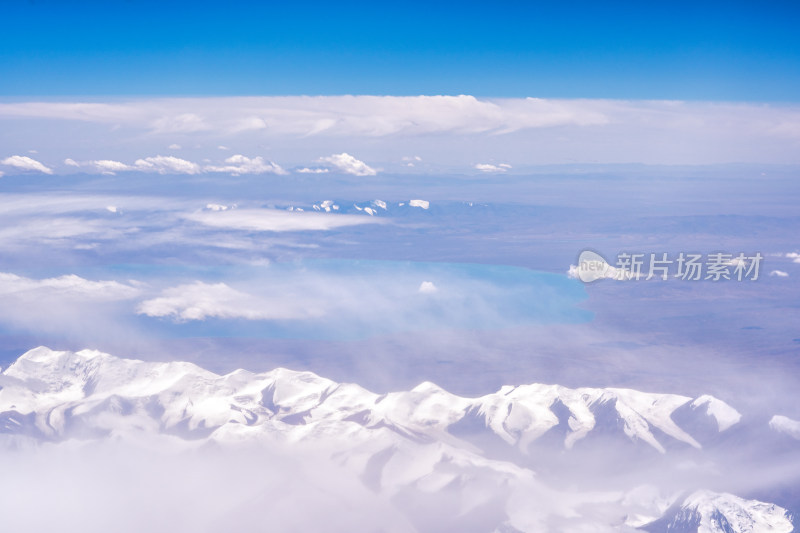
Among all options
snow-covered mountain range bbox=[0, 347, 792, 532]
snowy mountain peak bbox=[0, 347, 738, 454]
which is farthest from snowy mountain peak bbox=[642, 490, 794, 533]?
snowy mountain peak bbox=[0, 347, 738, 454]

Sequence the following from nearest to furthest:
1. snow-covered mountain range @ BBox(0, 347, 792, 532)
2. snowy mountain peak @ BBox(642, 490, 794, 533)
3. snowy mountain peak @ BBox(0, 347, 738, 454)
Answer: snowy mountain peak @ BBox(642, 490, 794, 533) < snow-covered mountain range @ BBox(0, 347, 792, 532) < snowy mountain peak @ BBox(0, 347, 738, 454)

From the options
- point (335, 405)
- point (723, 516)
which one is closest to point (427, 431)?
point (335, 405)

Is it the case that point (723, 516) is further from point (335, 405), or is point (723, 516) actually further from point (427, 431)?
point (335, 405)

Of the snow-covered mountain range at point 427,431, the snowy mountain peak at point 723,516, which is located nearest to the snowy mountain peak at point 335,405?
the snow-covered mountain range at point 427,431

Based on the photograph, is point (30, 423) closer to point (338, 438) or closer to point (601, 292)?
point (338, 438)

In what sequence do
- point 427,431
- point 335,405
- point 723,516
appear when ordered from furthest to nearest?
point 335,405, point 427,431, point 723,516

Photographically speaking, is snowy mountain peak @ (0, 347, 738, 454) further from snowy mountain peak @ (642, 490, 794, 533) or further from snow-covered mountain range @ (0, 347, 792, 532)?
snowy mountain peak @ (642, 490, 794, 533)

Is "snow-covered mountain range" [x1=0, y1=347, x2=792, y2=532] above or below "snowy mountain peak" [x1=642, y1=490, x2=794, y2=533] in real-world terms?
below

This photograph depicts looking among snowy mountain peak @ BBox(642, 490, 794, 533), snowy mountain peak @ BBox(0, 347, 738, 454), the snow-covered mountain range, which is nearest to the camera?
snowy mountain peak @ BBox(642, 490, 794, 533)

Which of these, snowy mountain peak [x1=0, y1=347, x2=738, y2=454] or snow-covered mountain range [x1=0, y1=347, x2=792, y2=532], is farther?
snowy mountain peak [x1=0, y1=347, x2=738, y2=454]
